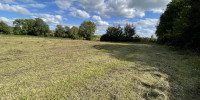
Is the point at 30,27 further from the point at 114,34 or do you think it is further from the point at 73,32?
the point at 114,34

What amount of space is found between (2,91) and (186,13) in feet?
49.3

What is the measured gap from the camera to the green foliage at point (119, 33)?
32.5 metres

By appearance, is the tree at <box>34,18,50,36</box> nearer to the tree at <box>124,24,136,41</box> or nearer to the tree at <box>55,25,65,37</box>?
the tree at <box>55,25,65,37</box>

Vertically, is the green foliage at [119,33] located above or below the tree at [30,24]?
below

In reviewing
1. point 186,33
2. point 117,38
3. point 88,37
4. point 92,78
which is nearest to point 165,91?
point 92,78

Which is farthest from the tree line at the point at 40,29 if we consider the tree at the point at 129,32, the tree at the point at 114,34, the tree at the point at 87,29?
the tree at the point at 129,32

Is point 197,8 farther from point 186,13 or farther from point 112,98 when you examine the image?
point 112,98

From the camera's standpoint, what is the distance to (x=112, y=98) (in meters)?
2.30

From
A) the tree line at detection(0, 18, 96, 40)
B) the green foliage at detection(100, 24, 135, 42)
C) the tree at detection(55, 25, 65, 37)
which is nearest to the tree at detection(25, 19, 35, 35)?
the tree line at detection(0, 18, 96, 40)

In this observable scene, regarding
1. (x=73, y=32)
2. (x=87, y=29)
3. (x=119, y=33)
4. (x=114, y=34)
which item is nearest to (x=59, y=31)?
(x=73, y=32)

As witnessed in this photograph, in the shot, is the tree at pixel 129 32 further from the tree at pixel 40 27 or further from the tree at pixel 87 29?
the tree at pixel 40 27

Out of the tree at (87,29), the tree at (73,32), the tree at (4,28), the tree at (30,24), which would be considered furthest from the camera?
the tree at (30,24)

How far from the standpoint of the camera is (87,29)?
154 feet

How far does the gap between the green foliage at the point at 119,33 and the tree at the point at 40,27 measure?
120ft
